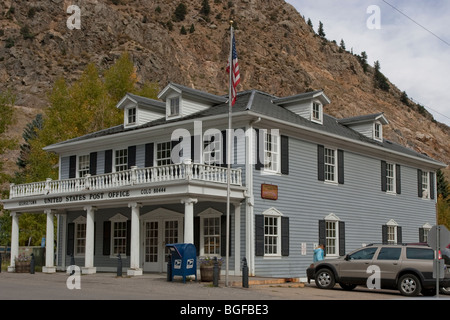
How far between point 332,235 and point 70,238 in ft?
44.8

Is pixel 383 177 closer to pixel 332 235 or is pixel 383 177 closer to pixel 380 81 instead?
pixel 332 235

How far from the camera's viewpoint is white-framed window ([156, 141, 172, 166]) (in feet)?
91.1

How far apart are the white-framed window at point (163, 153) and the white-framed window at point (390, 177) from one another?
1323 centimetres

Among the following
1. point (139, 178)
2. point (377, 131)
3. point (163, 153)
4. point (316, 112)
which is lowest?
point (139, 178)

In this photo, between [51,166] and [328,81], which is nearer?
[51,166]

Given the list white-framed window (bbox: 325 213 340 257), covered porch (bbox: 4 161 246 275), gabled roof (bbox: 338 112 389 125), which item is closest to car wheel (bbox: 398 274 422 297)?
covered porch (bbox: 4 161 246 275)

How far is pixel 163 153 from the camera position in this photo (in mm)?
28094

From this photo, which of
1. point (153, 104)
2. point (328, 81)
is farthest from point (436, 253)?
point (328, 81)

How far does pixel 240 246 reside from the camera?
2477 centimetres

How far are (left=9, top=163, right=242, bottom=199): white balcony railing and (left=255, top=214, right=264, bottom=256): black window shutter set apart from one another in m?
1.71

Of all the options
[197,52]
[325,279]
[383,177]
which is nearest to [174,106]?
[325,279]

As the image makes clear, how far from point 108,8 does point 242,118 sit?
99.0m

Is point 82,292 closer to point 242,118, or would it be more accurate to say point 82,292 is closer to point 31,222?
point 242,118

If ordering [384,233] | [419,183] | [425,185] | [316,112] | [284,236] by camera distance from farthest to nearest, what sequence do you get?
[425,185] → [419,183] → [384,233] → [316,112] → [284,236]
